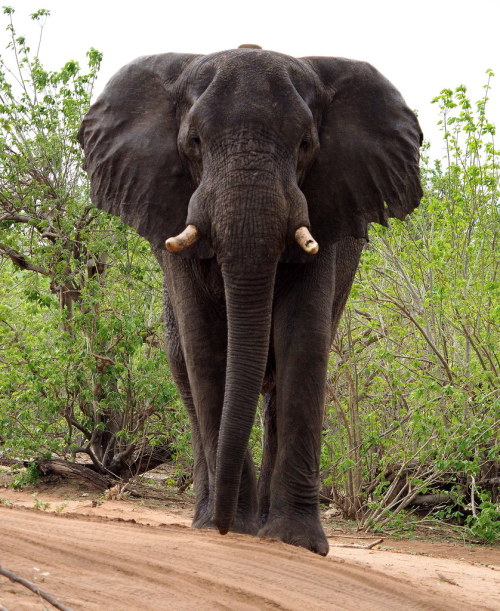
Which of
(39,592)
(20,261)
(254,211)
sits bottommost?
(39,592)

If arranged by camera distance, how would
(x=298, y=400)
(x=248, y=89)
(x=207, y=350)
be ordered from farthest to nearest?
(x=207, y=350) < (x=298, y=400) < (x=248, y=89)

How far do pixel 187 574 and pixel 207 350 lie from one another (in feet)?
6.30

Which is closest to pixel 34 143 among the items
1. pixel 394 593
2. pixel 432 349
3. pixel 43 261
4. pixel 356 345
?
pixel 43 261

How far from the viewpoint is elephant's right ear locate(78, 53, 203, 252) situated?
19.1 feet

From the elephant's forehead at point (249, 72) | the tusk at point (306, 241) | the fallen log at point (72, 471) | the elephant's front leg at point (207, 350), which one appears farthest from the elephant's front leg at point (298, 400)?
the fallen log at point (72, 471)

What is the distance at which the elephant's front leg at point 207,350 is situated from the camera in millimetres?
5727

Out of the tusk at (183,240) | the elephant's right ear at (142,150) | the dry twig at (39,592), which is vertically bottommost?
the dry twig at (39,592)

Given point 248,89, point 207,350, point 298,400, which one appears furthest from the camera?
point 207,350

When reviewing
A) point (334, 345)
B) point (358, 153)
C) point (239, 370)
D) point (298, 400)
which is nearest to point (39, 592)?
point (239, 370)

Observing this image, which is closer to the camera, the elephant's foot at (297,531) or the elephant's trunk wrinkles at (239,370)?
the elephant's trunk wrinkles at (239,370)

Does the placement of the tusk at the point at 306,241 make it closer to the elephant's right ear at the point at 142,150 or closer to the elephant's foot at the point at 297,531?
the elephant's right ear at the point at 142,150

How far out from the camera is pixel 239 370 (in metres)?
5.15

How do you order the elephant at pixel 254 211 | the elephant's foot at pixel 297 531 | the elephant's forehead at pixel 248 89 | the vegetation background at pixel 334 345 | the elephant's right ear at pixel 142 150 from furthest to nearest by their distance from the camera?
the vegetation background at pixel 334 345, the elephant's right ear at pixel 142 150, the elephant's foot at pixel 297 531, the elephant's forehead at pixel 248 89, the elephant at pixel 254 211

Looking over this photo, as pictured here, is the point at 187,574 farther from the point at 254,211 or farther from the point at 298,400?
the point at 254,211
